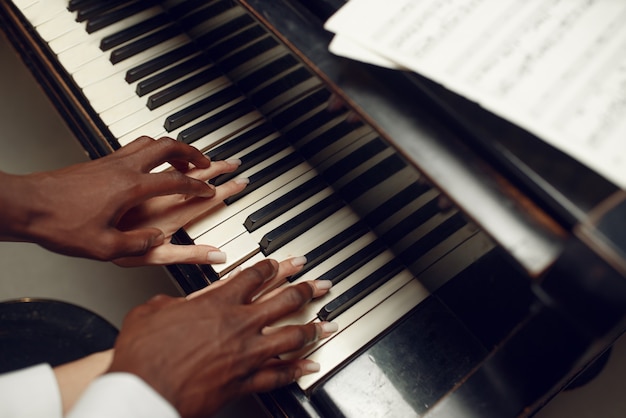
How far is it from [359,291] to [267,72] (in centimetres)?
53

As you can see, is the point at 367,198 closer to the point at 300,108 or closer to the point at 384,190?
the point at 384,190

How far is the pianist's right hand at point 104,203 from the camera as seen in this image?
1.07m

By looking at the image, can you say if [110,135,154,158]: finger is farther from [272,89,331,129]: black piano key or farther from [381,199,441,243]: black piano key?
[381,199,441,243]: black piano key

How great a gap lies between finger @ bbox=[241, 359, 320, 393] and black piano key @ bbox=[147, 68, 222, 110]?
0.73m

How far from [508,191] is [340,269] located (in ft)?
1.57

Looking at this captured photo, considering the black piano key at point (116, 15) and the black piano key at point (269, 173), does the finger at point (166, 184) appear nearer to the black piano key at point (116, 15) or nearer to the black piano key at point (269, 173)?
the black piano key at point (269, 173)

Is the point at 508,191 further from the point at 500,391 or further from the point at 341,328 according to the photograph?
the point at 341,328

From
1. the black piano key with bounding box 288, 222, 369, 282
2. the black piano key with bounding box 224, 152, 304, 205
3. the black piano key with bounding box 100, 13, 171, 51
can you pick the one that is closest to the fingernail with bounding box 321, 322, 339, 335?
the black piano key with bounding box 288, 222, 369, 282

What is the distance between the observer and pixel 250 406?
5.68 feet

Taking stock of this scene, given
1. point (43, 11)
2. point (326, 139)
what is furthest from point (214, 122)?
point (43, 11)

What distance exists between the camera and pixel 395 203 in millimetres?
997

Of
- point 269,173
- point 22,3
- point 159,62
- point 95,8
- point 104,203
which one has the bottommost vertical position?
point 269,173

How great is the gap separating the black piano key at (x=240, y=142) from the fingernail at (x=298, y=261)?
1.09 feet

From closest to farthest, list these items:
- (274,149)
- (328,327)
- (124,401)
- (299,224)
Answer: (124,401), (328,327), (299,224), (274,149)
